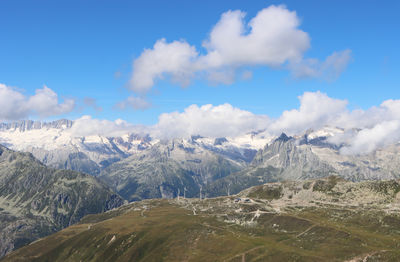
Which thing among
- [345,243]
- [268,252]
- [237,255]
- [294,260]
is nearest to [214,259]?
[237,255]

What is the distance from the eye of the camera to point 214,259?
197000 mm

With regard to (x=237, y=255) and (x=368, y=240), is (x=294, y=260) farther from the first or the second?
(x=368, y=240)

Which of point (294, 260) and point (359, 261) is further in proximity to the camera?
point (294, 260)

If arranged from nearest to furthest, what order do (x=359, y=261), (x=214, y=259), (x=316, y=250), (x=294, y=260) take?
(x=359, y=261) → (x=294, y=260) → (x=316, y=250) → (x=214, y=259)

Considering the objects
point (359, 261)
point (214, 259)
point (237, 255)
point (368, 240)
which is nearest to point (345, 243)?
point (368, 240)

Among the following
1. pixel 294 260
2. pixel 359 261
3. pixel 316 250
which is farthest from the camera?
pixel 316 250

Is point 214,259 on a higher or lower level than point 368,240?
lower

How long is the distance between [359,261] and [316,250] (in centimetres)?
2722

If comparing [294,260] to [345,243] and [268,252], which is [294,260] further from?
[345,243]

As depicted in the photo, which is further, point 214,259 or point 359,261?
point 214,259

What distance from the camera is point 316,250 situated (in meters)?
184

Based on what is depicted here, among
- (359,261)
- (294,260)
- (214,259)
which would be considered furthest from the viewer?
(214,259)

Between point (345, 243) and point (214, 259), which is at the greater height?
point (345, 243)

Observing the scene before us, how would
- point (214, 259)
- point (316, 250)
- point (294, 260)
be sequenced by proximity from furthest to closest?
point (214, 259), point (316, 250), point (294, 260)
